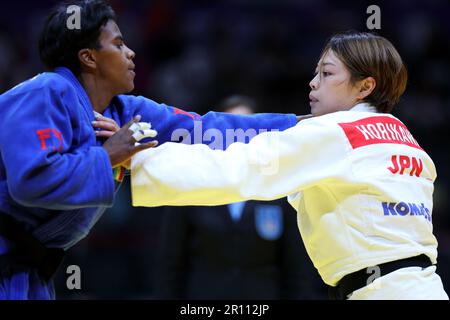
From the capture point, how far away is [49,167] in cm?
266

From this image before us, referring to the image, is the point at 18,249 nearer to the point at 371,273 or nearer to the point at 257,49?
the point at 371,273

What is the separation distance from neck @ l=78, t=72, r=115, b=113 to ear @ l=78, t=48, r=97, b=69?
2.2 inches

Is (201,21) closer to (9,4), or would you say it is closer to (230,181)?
(9,4)

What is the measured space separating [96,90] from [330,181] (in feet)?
3.82

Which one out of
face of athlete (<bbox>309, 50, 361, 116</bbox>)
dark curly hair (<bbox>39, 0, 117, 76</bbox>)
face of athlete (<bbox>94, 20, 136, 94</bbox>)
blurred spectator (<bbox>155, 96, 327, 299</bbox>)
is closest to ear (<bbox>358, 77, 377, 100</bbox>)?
face of athlete (<bbox>309, 50, 361, 116</bbox>)

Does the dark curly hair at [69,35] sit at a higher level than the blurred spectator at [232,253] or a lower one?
higher

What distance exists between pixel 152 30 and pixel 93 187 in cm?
621

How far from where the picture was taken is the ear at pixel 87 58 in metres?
3.15

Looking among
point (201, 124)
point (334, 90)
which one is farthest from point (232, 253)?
point (334, 90)

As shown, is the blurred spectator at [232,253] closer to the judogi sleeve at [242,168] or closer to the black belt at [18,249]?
the judogi sleeve at [242,168]

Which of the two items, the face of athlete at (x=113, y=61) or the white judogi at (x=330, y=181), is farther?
the face of athlete at (x=113, y=61)

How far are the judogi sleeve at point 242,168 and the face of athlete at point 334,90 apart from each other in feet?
1.03

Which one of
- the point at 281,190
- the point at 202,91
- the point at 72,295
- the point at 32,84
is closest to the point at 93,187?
the point at 32,84

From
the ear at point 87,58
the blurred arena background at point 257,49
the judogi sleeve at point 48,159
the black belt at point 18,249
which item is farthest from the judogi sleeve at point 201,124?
the blurred arena background at point 257,49
